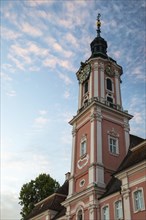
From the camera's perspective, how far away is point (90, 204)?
28406 mm

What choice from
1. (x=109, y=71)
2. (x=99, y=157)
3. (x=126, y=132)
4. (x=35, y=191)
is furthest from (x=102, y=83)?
(x=35, y=191)

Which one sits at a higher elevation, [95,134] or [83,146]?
[95,134]

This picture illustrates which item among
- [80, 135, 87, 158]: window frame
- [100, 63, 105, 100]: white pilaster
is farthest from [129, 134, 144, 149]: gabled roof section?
[100, 63, 105, 100]: white pilaster

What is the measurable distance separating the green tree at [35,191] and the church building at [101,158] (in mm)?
6481

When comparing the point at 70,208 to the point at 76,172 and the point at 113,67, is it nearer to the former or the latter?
the point at 76,172

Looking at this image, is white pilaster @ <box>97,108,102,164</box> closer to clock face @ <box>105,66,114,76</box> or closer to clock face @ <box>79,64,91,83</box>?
clock face @ <box>105,66,114,76</box>

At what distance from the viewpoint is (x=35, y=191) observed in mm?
48906

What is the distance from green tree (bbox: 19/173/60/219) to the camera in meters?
47.9

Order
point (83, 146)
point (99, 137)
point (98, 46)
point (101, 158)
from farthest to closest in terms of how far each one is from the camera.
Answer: point (98, 46) → point (83, 146) → point (99, 137) → point (101, 158)

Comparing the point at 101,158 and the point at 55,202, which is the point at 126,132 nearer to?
the point at 101,158

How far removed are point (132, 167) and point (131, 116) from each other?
12691 mm

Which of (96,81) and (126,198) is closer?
(126,198)

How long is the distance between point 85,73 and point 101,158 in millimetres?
13554

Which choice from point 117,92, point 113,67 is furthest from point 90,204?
point 113,67
